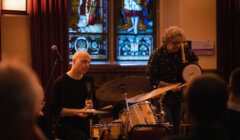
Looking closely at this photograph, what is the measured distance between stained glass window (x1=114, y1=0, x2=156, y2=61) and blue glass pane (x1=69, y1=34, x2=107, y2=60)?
0.65 ft

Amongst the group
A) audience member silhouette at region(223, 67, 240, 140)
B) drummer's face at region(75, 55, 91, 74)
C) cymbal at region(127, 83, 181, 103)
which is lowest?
cymbal at region(127, 83, 181, 103)

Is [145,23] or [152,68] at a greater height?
[145,23]

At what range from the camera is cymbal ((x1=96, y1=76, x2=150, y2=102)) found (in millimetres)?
4129

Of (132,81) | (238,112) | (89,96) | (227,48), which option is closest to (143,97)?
(132,81)

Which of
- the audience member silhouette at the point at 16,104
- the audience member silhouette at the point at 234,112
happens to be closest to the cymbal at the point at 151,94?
the audience member silhouette at the point at 234,112

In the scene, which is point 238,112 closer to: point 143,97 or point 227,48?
point 143,97

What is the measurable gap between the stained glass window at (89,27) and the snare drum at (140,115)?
86.4 inches

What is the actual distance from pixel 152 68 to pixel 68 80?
824 mm

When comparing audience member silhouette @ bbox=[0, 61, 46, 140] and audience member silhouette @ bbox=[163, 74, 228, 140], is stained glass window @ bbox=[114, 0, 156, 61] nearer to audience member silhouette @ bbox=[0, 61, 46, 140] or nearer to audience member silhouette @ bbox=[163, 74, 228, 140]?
audience member silhouette @ bbox=[163, 74, 228, 140]

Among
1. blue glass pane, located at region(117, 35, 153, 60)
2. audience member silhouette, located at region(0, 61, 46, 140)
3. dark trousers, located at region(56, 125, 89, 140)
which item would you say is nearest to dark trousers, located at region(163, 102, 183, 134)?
dark trousers, located at region(56, 125, 89, 140)

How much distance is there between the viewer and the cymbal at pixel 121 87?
413 centimetres

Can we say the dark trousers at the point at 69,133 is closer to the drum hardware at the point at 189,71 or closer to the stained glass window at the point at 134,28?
the drum hardware at the point at 189,71

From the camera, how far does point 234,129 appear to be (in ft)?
6.98

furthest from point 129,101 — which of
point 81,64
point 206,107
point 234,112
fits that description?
point 206,107
